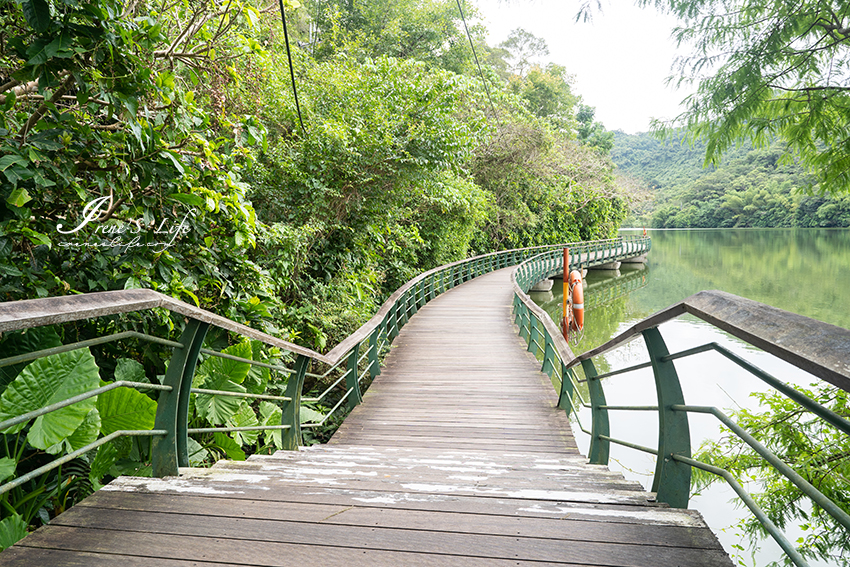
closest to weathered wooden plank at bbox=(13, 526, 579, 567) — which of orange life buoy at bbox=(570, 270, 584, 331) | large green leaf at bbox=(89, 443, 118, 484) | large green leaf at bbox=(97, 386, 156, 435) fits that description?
large green leaf at bbox=(97, 386, 156, 435)

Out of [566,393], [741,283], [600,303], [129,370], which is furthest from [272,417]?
[741,283]

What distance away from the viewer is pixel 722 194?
63.0 m

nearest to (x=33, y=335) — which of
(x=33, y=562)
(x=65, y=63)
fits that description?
(x=65, y=63)

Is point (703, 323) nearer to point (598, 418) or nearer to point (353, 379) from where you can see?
point (353, 379)

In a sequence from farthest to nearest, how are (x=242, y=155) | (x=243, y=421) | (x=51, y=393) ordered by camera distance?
1. (x=242, y=155)
2. (x=243, y=421)
3. (x=51, y=393)

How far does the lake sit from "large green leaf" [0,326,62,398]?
398 cm

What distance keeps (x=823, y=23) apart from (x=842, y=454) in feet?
10.1

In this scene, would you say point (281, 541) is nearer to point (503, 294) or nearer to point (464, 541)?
point (464, 541)

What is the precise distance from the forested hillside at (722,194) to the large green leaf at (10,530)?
47.5 metres

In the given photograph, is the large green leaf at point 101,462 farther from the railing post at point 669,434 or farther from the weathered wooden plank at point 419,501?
the railing post at point 669,434

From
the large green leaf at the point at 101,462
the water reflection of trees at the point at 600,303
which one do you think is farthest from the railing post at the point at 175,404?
the water reflection of trees at the point at 600,303

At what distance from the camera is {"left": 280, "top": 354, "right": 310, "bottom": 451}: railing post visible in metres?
2.98

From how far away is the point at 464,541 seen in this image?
4.55ft

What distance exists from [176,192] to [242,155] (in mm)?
1215
